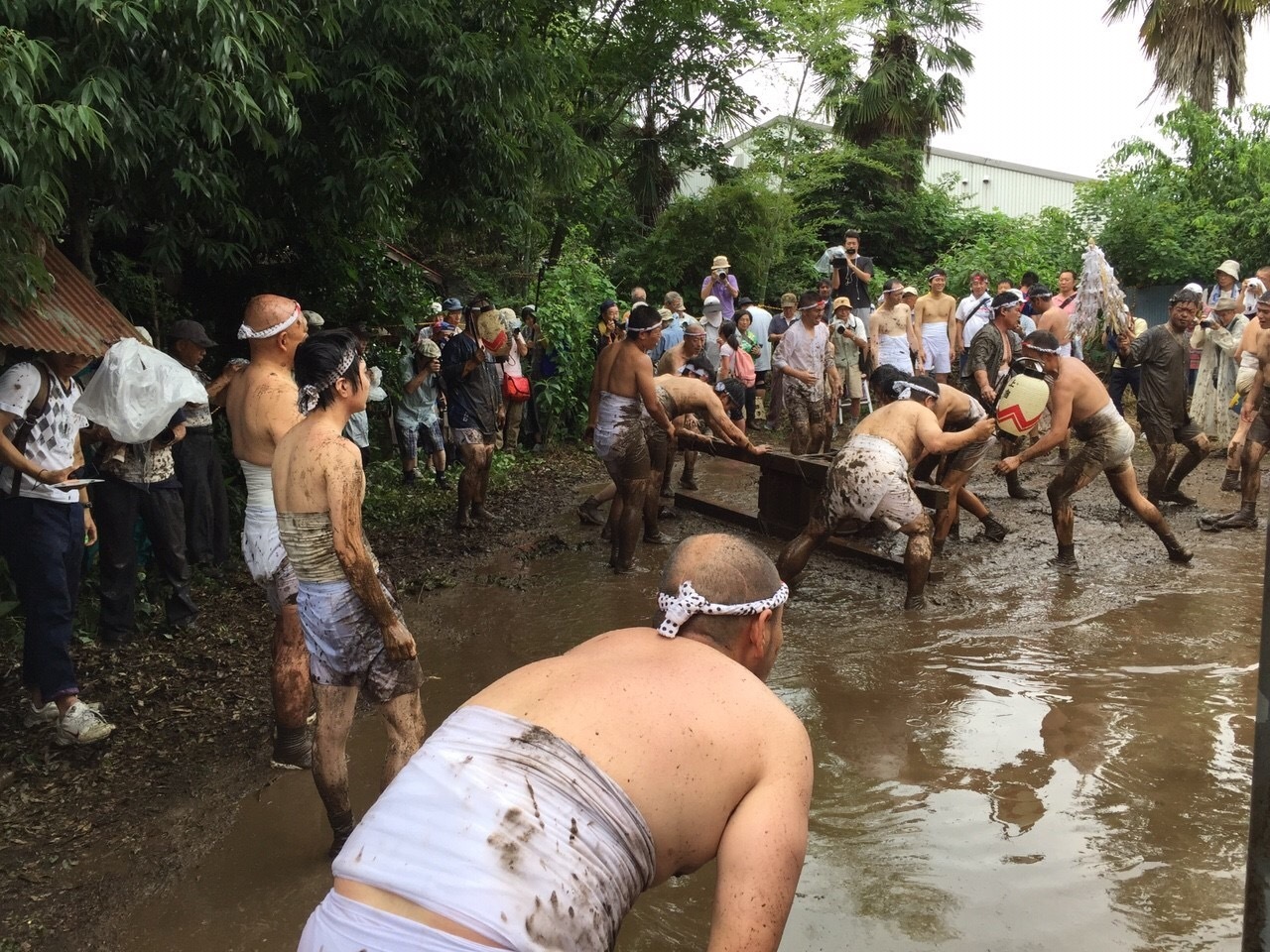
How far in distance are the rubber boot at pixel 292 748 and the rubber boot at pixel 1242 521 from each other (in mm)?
7516

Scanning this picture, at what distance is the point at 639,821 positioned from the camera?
1.90 m

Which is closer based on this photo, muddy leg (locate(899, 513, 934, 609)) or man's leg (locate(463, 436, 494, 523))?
muddy leg (locate(899, 513, 934, 609))

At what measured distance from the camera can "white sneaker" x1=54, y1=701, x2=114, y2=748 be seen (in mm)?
4863

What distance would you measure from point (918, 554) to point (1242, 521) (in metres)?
3.82

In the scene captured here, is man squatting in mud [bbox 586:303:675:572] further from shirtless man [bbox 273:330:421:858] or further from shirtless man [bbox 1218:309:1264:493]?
shirtless man [bbox 1218:309:1264:493]

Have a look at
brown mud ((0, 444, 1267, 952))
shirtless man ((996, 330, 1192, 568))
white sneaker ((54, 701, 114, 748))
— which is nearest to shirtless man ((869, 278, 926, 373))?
shirtless man ((996, 330, 1192, 568))

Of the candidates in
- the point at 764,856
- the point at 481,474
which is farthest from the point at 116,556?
the point at 764,856

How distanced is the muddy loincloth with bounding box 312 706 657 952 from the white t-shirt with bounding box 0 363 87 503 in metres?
3.67

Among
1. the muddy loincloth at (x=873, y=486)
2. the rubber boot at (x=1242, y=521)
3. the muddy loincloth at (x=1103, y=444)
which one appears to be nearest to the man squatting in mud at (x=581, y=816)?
the muddy loincloth at (x=873, y=486)

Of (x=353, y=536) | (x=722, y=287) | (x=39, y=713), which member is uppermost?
(x=722, y=287)

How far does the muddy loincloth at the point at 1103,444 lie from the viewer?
7.72m

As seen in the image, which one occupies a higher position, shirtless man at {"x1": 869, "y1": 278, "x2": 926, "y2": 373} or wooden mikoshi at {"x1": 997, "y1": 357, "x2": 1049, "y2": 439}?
shirtless man at {"x1": 869, "y1": 278, "x2": 926, "y2": 373}

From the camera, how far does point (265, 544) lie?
14.6 ft

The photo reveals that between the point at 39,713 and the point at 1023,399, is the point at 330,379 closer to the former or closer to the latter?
the point at 39,713
